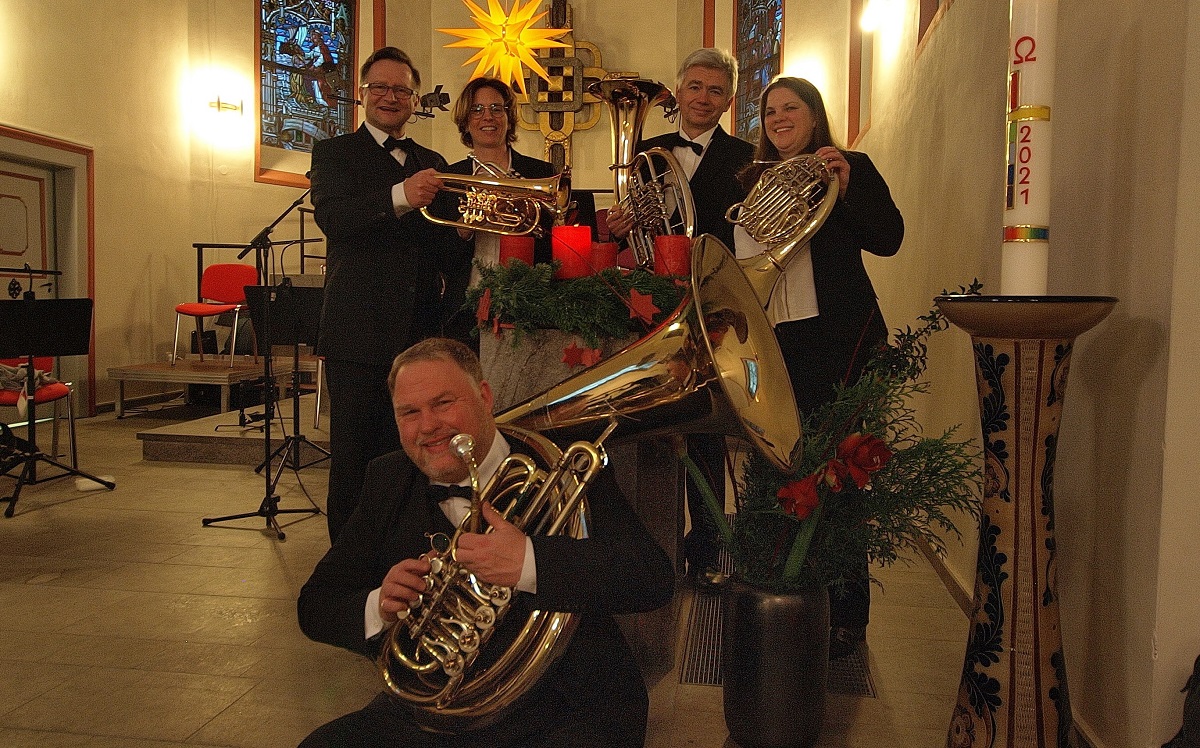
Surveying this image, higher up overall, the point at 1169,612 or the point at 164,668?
the point at 1169,612

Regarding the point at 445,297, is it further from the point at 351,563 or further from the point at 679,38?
the point at 679,38

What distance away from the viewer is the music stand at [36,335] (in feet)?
14.2

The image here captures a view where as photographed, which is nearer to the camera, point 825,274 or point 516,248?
point 825,274

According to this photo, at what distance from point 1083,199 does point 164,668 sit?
8.38ft

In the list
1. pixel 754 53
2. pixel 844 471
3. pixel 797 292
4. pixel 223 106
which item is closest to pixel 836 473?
pixel 844 471

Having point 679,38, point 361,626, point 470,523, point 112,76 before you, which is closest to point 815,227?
point 470,523

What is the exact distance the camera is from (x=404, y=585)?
1.34 m

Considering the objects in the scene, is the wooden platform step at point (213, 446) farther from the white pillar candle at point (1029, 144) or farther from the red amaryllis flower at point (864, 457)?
the white pillar candle at point (1029, 144)

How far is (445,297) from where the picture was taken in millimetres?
2771

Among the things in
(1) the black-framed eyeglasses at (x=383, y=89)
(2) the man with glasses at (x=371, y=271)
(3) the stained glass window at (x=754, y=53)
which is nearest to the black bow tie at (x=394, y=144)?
(2) the man with glasses at (x=371, y=271)

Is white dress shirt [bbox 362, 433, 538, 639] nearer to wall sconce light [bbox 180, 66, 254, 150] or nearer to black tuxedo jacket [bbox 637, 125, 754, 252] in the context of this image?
black tuxedo jacket [bbox 637, 125, 754, 252]

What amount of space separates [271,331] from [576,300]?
8.43ft

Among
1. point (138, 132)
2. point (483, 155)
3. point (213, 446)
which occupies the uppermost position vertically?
point (138, 132)

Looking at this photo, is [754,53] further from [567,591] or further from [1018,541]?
[567,591]
